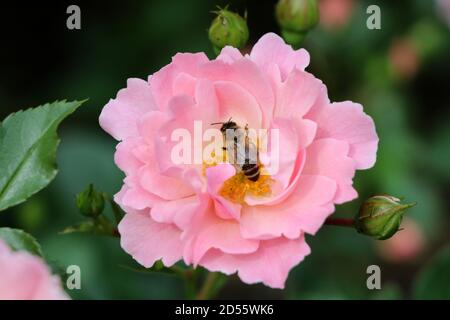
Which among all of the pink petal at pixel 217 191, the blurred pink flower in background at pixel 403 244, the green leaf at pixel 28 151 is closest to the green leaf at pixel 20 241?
the green leaf at pixel 28 151

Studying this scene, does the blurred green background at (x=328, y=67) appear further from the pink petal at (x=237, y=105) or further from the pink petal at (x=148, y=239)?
the pink petal at (x=148, y=239)

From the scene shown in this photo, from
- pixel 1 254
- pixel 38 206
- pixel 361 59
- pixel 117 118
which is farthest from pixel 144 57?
pixel 1 254

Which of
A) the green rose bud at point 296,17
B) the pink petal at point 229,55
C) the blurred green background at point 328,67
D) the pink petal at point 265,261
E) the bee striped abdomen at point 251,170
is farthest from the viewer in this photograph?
the blurred green background at point 328,67

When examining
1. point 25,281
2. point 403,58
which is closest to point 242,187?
point 25,281

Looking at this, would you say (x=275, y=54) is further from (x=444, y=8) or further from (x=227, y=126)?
(x=444, y=8)

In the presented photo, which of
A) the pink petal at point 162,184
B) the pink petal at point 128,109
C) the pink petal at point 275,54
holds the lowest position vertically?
the pink petal at point 162,184

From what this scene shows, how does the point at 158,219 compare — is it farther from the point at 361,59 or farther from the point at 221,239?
the point at 361,59
